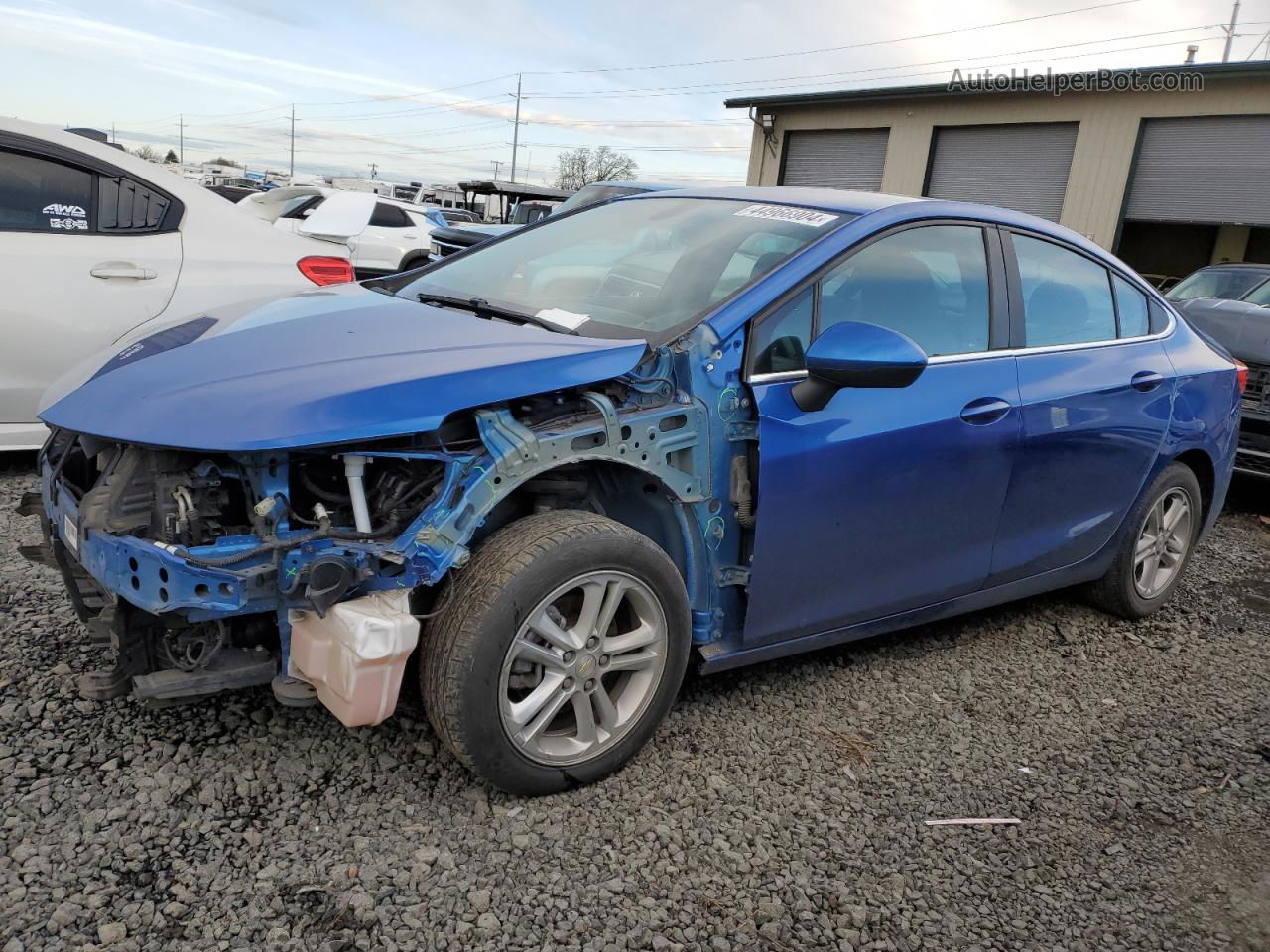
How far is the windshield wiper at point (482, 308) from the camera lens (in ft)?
9.46

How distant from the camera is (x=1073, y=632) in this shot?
4.14 metres

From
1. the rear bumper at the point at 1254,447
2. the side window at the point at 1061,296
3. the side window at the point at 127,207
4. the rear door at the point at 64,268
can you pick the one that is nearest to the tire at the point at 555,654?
the side window at the point at 1061,296

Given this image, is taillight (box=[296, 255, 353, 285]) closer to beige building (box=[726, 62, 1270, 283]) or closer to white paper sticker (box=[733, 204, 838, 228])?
white paper sticker (box=[733, 204, 838, 228])

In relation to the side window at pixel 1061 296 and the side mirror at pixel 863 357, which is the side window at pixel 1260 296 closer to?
the side window at pixel 1061 296

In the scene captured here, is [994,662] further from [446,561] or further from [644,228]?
[446,561]

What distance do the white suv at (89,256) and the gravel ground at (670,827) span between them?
138 centimetres

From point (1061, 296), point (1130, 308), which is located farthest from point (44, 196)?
point (1130, 308)

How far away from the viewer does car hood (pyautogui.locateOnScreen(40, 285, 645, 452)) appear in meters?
2.16

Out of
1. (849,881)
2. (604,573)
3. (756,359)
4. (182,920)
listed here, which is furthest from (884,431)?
(182,920)

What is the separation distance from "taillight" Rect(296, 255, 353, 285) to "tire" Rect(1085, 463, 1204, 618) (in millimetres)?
3835

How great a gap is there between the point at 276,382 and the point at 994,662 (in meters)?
2.81

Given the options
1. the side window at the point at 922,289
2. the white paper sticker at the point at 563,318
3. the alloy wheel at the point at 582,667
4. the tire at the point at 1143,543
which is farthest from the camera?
the tire at the point at 1143,543

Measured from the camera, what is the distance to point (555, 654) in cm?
245

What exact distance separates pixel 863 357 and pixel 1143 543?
2.33 m
